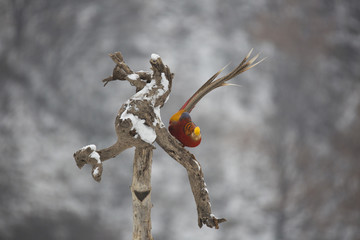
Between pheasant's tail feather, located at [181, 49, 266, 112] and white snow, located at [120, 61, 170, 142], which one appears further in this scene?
pheasant's tail feather, located at [181, 49, 266, 112]

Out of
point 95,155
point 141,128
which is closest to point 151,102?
point 141,128

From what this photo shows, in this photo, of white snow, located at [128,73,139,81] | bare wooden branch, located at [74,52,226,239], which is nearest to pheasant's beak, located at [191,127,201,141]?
bare wooden branch, located at [74,52,226,239]

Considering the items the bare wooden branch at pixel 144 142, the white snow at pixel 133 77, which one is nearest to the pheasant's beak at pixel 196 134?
the bare wooden branch at pixel 144 142

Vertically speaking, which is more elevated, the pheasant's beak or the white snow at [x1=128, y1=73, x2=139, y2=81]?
the white snow at [x1=128, y1=73, x2=139, y2=81]

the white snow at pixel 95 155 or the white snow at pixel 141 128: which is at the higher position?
the white snow at pixel 141 128

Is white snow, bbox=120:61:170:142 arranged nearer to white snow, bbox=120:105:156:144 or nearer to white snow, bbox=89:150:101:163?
white snow, bbox=120:105:156:144

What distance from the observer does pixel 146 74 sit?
1221 mm

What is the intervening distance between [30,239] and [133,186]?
1469 mm

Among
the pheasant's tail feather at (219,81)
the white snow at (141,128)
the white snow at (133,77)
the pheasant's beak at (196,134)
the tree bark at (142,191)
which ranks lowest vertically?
the tree bark at (142,191)

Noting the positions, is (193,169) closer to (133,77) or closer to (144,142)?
(144,142)

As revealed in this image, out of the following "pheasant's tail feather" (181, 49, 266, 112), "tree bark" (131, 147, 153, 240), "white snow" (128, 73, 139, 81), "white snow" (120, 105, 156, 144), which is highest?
"pheasant's tail feather" (181, 49, 266, 112)

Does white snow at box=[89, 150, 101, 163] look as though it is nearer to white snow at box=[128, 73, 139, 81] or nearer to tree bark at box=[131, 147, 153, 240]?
tree bark at box=[131, 147, 153, 240]

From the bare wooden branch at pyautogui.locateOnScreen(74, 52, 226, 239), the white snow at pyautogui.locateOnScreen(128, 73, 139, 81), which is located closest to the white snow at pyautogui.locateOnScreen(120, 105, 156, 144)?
the bare wooden branch at pyautogui.locateOnScreen(74, 52, 226, 239)

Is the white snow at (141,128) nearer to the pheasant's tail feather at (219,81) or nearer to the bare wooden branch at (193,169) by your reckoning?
the bare wooden branch at (193,169)
